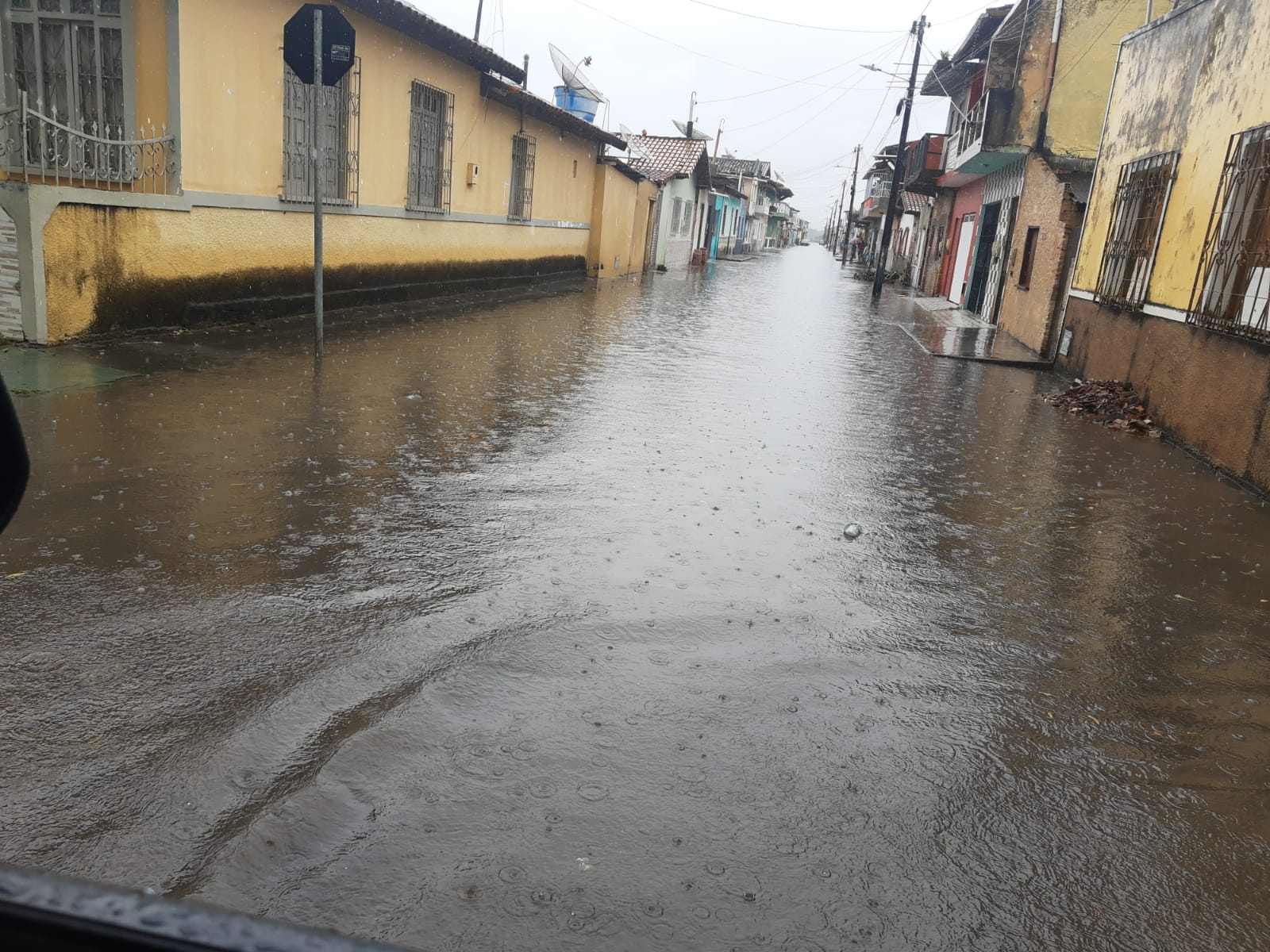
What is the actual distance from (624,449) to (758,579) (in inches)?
93.8

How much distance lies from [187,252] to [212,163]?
1037mm

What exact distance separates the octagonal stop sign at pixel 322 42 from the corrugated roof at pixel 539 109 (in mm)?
8613

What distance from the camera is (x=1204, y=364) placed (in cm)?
819

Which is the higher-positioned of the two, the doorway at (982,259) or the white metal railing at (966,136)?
the white metal railing at (966,136)

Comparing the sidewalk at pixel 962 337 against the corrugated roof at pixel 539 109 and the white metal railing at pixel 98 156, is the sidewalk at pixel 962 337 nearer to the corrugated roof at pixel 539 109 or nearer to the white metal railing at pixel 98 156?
the corrugated roof at pixel 539 109

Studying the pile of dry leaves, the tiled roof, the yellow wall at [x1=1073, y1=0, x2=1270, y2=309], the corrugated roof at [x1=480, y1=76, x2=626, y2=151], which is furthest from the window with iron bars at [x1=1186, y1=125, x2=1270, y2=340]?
the tiled roof

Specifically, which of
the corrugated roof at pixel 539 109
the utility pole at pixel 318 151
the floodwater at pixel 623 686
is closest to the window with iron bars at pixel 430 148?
the corrugated roof at pixel 539 109

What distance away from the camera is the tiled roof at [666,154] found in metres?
36.0

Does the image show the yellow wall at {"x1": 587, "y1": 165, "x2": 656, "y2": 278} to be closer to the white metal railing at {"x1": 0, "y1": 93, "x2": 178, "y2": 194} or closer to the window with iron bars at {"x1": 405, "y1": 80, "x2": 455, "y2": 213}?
the window with iron bars at {"x1": 405, "y1": 80, "x2": 455, "y2": 213}

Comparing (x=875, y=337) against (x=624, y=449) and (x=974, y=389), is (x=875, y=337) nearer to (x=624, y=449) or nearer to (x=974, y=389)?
(x=974, y=389)

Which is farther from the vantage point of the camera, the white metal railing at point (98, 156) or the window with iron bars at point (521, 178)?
the window with iron bars at point (521, 178)

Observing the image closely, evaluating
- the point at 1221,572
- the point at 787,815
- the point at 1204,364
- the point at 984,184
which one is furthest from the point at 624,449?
the point at 984,184

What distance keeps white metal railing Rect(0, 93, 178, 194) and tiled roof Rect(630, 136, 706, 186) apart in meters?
26.8

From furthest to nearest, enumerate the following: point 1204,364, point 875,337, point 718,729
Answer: point 875,337 < point 1204,364 < point 718,729
